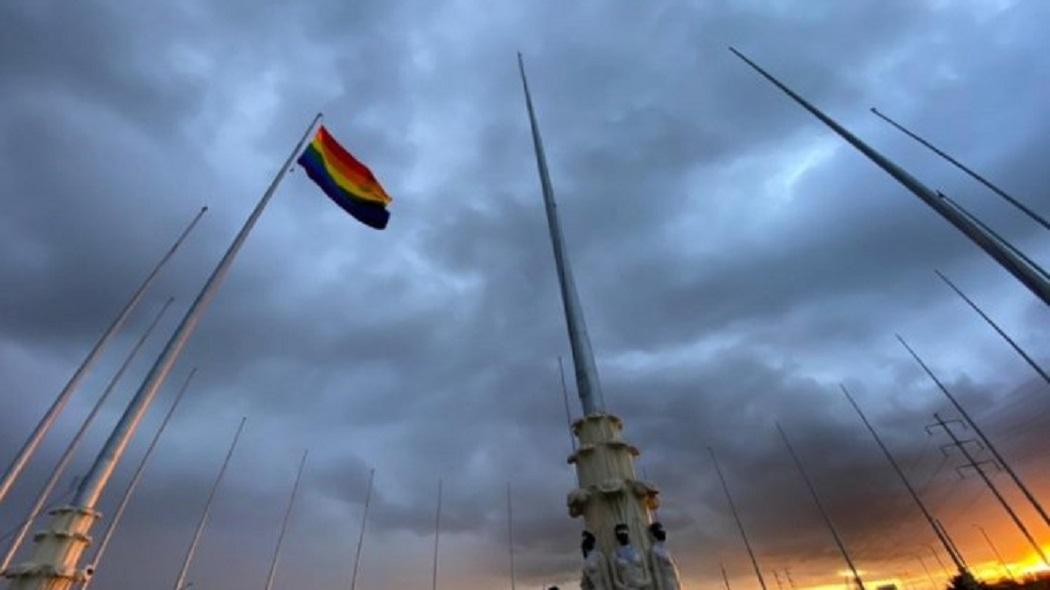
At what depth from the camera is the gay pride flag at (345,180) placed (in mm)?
18109

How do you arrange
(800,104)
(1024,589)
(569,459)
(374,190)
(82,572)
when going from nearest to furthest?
(82,572)
(569,459)
(800,104)
(374,190)
(1024,589)

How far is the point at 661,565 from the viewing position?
7.94m

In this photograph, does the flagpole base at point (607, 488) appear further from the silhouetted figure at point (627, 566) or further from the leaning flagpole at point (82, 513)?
the leaning flagpole at point (82, 513)

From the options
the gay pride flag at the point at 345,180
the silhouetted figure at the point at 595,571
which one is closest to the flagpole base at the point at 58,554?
the silhouetted figure at the point at 595,571

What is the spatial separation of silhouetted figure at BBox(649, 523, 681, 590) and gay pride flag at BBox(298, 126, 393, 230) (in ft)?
45.4

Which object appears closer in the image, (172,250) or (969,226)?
(969,226)

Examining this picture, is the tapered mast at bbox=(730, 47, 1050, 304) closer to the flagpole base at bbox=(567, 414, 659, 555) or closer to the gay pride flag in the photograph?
the flagpole base at bbox=(567, 414, 659, 555)

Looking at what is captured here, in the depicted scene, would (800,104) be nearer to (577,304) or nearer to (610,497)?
(577,304)

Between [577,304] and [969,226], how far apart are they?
8352 millimetres

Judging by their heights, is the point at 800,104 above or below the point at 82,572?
above

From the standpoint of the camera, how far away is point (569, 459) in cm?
932

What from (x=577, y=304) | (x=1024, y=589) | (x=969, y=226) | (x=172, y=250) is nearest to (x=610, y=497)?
(x=577, y=304)

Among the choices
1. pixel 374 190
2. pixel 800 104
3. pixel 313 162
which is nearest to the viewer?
pixel 800 104

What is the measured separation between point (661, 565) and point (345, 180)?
53.1 feet
